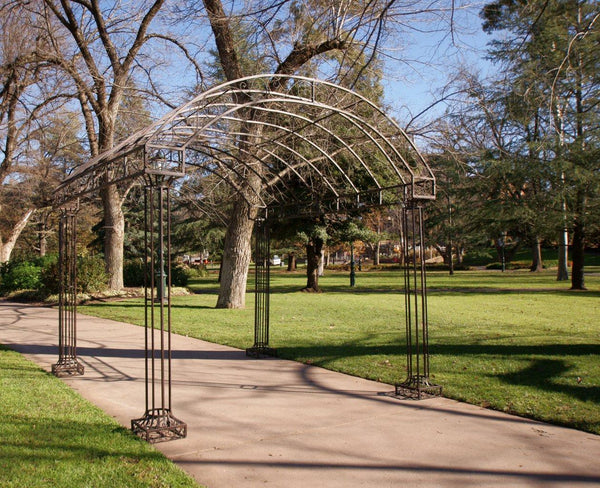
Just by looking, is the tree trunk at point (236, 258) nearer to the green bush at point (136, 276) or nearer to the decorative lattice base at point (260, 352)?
the decorative lattice base at point (260, 352)

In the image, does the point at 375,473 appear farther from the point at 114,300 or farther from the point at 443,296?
the point at 443,296

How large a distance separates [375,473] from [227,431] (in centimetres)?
164

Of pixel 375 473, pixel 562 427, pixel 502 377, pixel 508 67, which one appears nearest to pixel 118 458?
pixel 375 473

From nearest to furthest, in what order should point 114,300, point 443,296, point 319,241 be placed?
point 114,300, point 443,296, point 319,241

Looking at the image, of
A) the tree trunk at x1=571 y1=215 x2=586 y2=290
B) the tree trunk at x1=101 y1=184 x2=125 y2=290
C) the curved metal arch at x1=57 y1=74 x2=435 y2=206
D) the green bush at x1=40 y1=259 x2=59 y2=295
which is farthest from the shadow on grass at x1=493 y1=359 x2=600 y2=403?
the tree trunk at x1=571 y1=215 x2=586 y2=290

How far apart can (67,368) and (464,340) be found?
7110mm

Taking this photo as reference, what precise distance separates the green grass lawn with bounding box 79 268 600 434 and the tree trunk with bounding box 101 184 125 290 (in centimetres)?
240

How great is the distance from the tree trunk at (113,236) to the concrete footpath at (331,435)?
13578mm

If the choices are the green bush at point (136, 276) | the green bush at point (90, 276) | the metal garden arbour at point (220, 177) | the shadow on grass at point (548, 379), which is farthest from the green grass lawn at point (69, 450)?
the green bush at point (136, 276)

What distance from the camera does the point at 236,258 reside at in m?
16.8

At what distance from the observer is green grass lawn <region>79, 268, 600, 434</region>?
6754mm

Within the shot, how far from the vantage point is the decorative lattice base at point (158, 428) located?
16.8 feet

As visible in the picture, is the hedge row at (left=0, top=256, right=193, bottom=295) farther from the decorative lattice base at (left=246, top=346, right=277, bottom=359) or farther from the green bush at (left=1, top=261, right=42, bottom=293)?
the decorative lattice base at (left=246, top=346, right=277, bottom=359)

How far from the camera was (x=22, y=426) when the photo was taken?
534 cm
